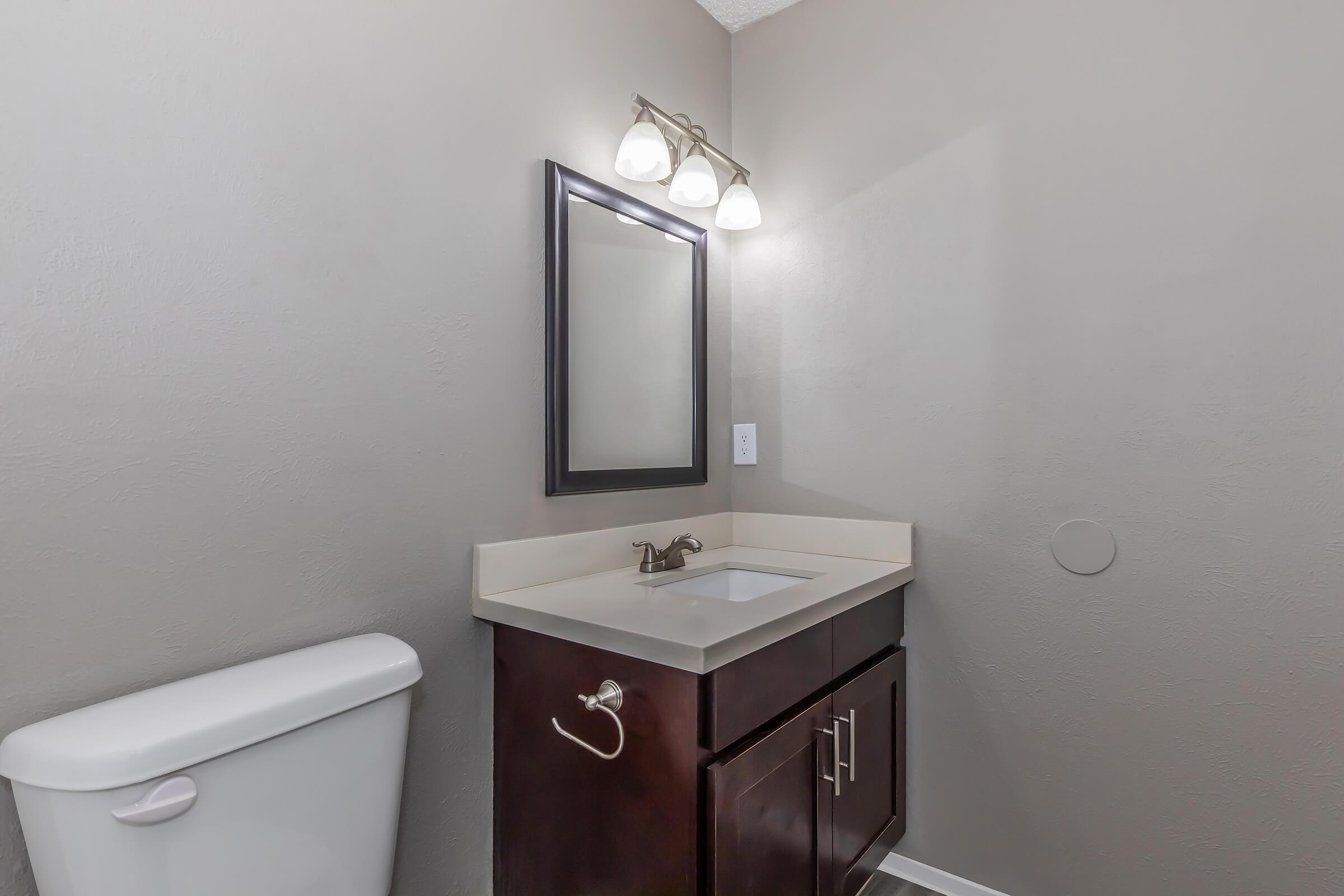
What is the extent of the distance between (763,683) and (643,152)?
1125 millimetres

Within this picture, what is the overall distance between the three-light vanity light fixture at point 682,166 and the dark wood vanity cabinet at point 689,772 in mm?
1017

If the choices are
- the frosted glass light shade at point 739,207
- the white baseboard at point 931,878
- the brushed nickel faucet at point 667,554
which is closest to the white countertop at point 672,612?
the brushed nickel faucet at point 667,554

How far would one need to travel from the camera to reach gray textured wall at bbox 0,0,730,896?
831 mm

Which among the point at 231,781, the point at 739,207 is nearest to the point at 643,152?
the point at 739,207

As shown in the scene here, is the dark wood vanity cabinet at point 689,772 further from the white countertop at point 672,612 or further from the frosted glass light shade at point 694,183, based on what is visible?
the frosted glass light shade at point 694,183

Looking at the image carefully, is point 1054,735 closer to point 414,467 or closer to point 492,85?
point 414,467

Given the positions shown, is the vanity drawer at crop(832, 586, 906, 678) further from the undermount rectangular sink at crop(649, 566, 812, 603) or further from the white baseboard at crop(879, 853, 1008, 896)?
the white baseboard at crop(879, 853, 1008, 896)

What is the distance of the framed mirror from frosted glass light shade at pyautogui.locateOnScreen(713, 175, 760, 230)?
0.33 ft

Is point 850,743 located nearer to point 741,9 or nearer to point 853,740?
point 853,740

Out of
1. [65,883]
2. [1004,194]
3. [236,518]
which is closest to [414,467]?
[236,518]

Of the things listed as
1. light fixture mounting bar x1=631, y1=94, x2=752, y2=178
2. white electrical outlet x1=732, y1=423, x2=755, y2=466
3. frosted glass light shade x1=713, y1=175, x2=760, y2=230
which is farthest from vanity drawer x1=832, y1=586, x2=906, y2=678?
light fixture mounting bar x1=631, y1=94, x2=752, y2=178

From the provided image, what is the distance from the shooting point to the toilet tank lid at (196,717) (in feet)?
2.38

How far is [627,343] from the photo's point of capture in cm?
163

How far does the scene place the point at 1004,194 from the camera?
5.13 feet
